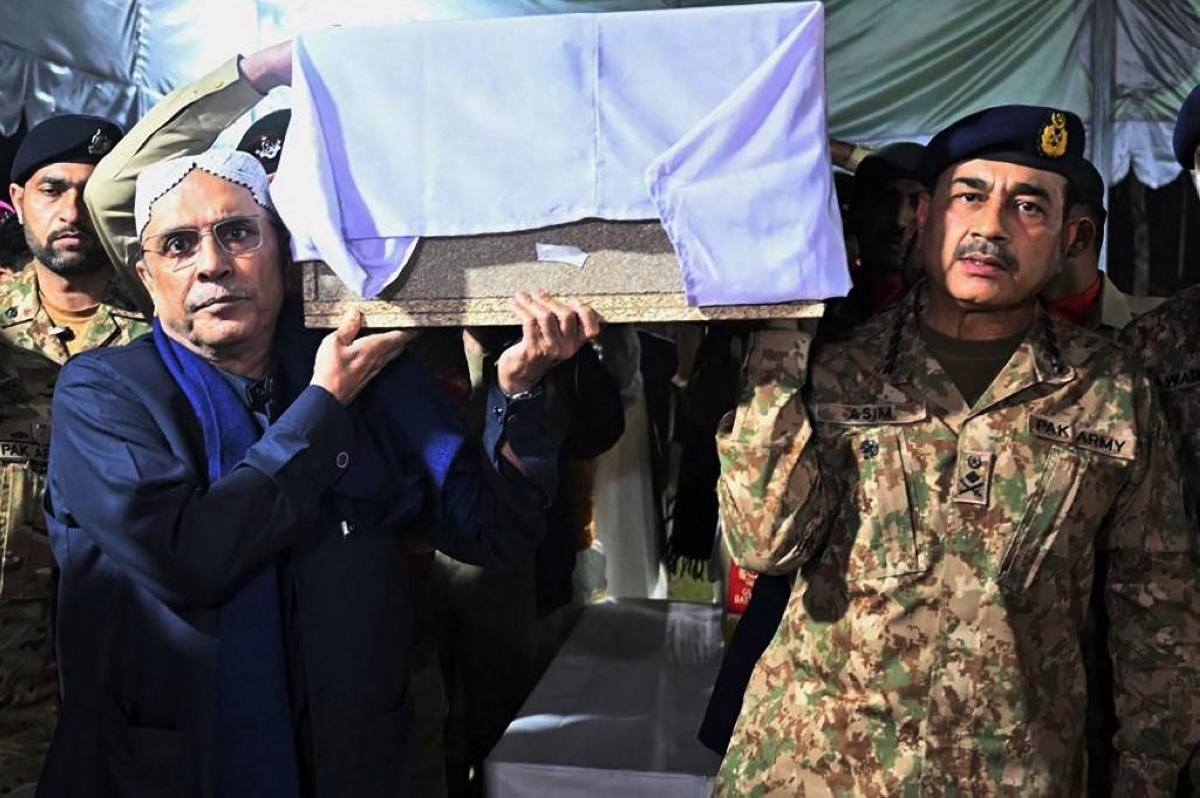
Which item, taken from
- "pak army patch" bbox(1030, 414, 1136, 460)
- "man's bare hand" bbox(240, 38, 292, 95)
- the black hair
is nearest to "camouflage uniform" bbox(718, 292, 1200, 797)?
"pak army patch" bbox(1030, 414, 1136, 460)

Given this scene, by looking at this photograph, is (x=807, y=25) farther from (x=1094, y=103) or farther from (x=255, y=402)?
(x=1094, y=103)

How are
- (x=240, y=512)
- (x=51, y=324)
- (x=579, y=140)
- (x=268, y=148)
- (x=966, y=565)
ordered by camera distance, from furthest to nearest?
(x=51, y=324) < (x=268, y=148) < (x=966, y=565) < (x=579, y=140) < (x=240, y=512)

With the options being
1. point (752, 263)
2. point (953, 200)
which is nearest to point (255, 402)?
point (752, 263)

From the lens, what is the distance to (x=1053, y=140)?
70.3 inches

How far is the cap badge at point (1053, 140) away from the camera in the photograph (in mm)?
1781

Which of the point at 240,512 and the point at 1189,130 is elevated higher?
the point at 1189,130

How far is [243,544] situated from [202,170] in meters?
0.66

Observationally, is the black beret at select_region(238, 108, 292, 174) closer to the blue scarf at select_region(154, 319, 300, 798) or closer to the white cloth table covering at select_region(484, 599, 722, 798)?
the blue scarf at select_region(154, 319, 300, 798)

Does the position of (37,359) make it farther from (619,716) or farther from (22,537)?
(619,716)

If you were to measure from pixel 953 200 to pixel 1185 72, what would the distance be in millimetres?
2345

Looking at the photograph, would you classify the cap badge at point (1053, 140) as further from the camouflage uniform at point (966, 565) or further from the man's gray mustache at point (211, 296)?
the man's gray mustache at point (211, 296)

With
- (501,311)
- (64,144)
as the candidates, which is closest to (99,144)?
(64,144)

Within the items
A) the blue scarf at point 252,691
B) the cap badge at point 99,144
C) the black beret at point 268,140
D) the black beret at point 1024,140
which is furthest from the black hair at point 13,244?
the black beret at point 1024,140

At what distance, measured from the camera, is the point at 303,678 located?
1729 millimetres
